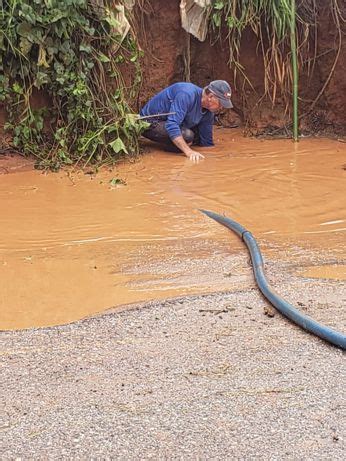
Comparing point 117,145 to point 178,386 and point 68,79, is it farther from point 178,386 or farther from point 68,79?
point 178,386

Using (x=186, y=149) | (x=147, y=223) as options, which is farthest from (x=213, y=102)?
(x=147, y=223)

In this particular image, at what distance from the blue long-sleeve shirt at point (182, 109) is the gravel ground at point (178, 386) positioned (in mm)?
3469

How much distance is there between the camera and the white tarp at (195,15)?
22.0ft

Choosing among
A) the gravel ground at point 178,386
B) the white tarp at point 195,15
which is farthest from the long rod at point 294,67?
the gravel ground at point 178,386

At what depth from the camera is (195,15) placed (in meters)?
6.84

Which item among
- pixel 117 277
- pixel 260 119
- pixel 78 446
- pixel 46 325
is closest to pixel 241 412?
pixel 78 446

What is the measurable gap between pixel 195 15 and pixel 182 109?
4.25 ft

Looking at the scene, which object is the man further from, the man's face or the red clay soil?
the red clay soil

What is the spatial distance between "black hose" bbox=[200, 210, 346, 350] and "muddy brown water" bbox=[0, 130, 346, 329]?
11cm

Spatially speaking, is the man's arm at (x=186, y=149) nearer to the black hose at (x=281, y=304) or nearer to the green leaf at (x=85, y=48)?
the green leaf at (x=85, y=48)

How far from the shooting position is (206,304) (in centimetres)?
298

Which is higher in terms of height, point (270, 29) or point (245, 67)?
point (270, 29)

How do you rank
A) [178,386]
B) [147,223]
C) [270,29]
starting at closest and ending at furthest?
[178,386], [147,223], [270,29]

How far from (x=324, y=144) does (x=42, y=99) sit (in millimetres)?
2950
